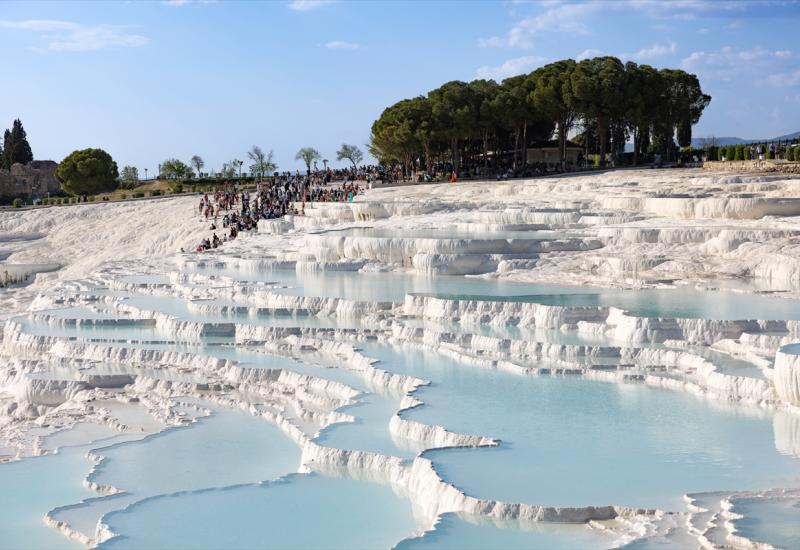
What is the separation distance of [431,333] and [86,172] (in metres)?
41.8

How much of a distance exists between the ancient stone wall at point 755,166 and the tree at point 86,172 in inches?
1172

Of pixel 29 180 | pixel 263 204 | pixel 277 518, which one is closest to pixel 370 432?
pixel 277 518

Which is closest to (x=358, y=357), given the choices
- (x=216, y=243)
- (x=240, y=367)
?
(x=240, y=367)

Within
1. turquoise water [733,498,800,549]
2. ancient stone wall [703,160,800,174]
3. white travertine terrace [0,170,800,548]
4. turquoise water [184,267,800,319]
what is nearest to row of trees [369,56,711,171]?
ancient stone wall [703,160,800,174]

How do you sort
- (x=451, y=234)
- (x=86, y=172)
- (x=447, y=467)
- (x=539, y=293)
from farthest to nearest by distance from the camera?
(x=86, y=172) → (x=451, y=234) → (x=539, y=293) → (x=447, y=467)

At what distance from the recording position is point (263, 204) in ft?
105

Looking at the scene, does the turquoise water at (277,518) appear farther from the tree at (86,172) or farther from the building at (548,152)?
the tree at (86,172)

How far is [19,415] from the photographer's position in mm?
12242

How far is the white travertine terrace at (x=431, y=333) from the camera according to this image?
8414 mm

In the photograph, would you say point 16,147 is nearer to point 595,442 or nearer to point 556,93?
point 556,93

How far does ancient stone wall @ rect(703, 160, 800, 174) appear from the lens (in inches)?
1086

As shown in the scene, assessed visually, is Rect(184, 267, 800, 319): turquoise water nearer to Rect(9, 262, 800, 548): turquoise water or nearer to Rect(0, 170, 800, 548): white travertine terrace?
Rect(0, 170, 800, 548): white travertine terrace

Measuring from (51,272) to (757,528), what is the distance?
29.9 metres

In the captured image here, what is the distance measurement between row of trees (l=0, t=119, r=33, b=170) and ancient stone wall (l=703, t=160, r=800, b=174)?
41.0 m
